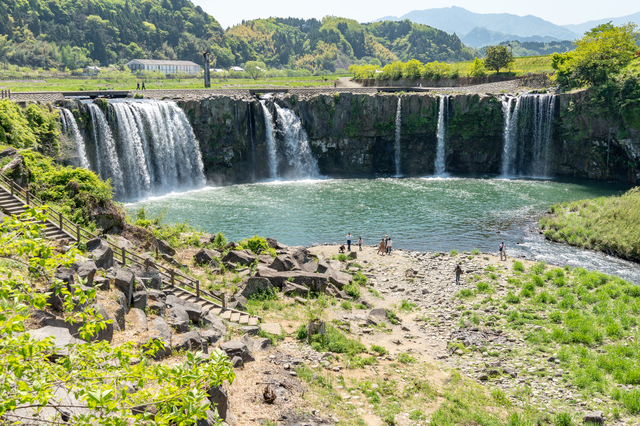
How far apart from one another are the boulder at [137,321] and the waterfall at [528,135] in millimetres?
57726

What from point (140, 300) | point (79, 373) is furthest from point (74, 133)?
point (79, 373)

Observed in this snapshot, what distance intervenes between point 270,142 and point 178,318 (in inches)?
1876

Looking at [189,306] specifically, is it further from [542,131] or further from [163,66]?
→ [163,66]

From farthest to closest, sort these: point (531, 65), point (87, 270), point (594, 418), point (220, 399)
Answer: point (531, 65) → point (87, 270) → point (594, 418) → point (220, 399)

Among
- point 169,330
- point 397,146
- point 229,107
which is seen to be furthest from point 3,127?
point 397,146

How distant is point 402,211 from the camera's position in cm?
4897

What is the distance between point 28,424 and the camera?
27.7 ft

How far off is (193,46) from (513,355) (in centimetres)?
17618

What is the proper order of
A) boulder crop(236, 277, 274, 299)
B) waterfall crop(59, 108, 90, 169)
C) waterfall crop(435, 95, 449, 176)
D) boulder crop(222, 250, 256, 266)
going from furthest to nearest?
1. waterfall crop(435, 95, 449, 176)
2. waterfall crop(59, 108, 90, 169)
3. boulder crop(222, 250, 256, 266)
4. boulder crop(236, 277, 274, 299)

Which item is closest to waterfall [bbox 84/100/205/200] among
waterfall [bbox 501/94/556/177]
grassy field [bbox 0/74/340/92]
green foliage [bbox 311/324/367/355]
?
grassy field [bbox 0/74/340/92]

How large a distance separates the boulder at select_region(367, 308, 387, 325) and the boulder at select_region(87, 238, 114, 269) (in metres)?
11.6

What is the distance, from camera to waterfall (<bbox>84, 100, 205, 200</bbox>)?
165 ft

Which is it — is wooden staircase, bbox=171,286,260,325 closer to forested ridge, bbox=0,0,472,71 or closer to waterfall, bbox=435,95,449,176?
waterfall, bbox=435,95,449,176

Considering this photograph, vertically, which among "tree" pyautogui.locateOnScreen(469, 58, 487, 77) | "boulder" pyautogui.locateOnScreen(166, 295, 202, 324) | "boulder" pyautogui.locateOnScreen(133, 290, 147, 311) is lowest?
"boulder" pyautogui.locateOnScreen(166, 295, 202, 324)
